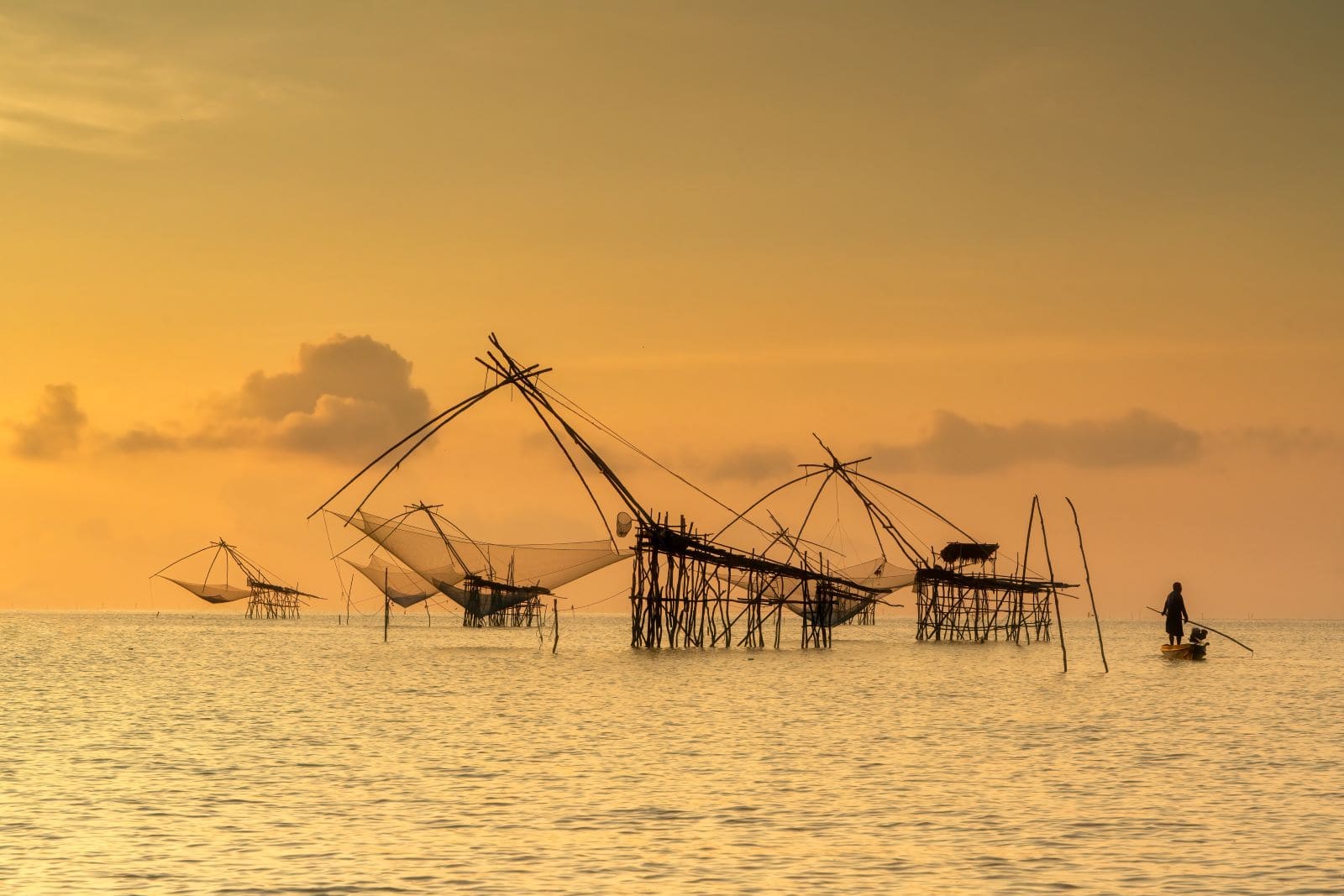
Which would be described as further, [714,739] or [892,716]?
[892,716]

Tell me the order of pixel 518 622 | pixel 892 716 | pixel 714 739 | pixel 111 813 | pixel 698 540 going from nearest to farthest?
1. pixel 111 813
2. pixel 714 739
3. pixel 892 716
4. pixel 698 540
5. pixel 518 622

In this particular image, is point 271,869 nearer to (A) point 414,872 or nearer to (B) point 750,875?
(A) point 414,872

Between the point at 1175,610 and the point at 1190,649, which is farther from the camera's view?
the point at 1190,649

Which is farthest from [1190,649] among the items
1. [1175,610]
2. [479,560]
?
[479,560]

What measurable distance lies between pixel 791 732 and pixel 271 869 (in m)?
12.4

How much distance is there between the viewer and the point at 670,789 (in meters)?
17.3

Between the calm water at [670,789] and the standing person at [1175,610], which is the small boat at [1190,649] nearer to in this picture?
the standing person at [1175,610]

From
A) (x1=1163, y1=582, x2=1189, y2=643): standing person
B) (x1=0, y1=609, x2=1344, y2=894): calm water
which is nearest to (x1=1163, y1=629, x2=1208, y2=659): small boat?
(x1=1163, y1=582, x2=1189, y2=643): standing person

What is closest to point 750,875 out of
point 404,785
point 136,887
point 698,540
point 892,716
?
point 136,887

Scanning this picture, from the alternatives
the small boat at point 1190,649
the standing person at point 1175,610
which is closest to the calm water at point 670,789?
the standing person at point 1175,610

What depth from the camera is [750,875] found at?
12445mm

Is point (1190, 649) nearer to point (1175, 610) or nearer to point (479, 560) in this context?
point (1175, 610)

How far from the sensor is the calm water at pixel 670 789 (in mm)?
12586

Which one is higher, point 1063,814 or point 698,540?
point 698,540
